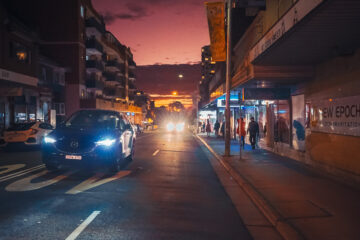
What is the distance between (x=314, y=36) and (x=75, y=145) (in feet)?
22.1

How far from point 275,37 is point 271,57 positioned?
1992mm

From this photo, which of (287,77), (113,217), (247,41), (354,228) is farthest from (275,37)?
(247,41)

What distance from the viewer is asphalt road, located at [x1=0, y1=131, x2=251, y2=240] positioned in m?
4.87

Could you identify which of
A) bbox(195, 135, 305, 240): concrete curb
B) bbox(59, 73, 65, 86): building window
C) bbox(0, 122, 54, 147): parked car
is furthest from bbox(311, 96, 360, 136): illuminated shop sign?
bbox(59, 73, 65, 86): building window

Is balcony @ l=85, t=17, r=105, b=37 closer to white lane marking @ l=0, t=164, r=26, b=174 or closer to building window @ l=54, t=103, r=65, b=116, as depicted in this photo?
building window @ l=54, t=103, r=65, b=116

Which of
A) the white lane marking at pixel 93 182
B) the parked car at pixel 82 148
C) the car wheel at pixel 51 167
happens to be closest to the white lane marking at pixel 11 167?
the car wheel at pixel 51 167

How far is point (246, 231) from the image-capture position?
16.9ft

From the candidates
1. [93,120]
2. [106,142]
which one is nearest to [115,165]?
[106,142]

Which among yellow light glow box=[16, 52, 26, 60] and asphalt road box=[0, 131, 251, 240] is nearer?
asphalt road box=[0, 131, 251, 240]

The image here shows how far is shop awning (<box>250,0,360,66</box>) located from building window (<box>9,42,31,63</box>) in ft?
73.7

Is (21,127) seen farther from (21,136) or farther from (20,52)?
(20,52)

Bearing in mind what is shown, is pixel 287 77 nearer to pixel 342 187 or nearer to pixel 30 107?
pixel 342 187

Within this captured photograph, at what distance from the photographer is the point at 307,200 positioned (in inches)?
266

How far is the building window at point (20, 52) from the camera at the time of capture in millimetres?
26281
